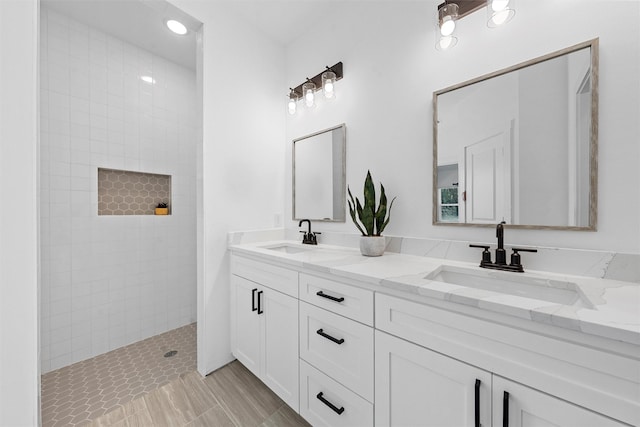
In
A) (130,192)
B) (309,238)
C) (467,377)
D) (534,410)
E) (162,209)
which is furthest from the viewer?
(162,209)

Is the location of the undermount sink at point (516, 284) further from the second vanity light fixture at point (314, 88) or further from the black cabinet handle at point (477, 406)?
the second vanity light fixture at point (314, 88)

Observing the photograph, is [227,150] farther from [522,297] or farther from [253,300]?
[522,297]

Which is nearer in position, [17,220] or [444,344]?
[17,220]

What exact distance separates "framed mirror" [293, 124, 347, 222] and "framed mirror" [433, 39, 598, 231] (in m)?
0.68

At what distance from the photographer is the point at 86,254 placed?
2.02m

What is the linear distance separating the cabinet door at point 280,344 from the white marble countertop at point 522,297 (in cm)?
24

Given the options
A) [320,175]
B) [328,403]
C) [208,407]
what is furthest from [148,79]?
[328,403]

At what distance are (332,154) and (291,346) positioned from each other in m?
1.30

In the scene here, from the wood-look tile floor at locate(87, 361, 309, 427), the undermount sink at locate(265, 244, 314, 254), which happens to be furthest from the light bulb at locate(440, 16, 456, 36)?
the wood-look tile floor at locate(87, 361, 309, 427)

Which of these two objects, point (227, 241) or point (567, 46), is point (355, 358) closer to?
point (227, 241)

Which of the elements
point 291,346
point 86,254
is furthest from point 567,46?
point 86,254

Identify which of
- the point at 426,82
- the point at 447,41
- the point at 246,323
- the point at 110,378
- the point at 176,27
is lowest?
the point at 110,378

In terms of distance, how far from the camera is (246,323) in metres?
1.70

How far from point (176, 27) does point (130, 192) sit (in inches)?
55.8
